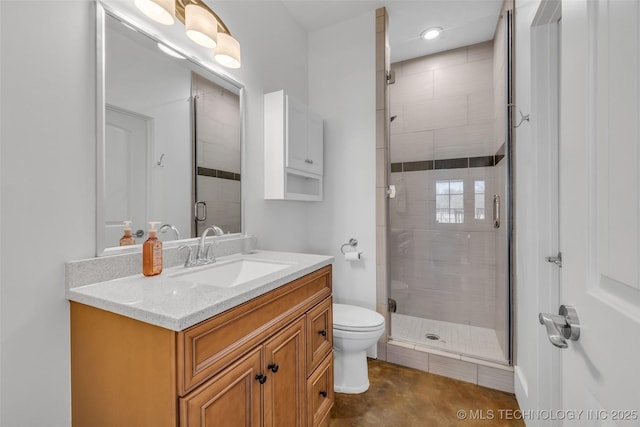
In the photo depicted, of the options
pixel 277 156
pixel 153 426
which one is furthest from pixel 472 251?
pixel 153 426

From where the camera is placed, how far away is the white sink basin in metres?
1.33

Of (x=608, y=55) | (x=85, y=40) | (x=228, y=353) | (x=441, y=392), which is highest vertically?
(x=85, y=40)

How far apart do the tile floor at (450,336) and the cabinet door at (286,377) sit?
1.24m

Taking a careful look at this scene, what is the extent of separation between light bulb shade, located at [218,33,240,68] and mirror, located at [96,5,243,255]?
112 millimetres

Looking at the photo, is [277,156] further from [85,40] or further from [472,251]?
[472,251]

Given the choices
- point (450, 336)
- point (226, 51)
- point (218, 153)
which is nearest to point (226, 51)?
point (226, 51)

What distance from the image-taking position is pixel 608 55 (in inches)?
17.5

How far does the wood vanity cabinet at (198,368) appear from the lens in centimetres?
73

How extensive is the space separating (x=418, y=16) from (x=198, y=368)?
8.78 feet

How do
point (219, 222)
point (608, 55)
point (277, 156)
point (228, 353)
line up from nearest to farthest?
point (608, 55)
point (228, 353)
point (219, 222)
point (277, 156)

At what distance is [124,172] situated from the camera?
1148 millimetres

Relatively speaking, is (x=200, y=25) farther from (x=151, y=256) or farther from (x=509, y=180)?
(x=509, y=180)

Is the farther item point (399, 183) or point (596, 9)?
point (399, 183)

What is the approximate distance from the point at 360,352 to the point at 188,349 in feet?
4.35
